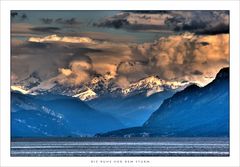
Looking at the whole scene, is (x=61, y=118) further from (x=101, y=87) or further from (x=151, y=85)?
(x=151, y=85)

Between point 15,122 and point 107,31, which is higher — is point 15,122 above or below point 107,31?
below

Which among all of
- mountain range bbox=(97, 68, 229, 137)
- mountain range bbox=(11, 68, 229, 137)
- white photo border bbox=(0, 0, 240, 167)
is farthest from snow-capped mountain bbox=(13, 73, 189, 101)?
white photo border bbox=(0, 0, 240, 167)

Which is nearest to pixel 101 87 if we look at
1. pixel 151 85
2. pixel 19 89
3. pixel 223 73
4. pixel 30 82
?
pixel 151 85

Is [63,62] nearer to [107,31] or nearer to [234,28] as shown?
[107,31]

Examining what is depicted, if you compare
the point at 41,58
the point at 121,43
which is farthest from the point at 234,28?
the point at 41,58

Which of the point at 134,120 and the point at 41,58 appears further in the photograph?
the point at 134,120

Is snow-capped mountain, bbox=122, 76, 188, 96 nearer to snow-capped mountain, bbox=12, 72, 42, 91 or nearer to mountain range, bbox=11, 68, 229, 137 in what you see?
mountain range, bbox=11, 68, 229, 137

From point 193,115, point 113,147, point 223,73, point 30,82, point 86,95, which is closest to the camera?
point 223,73
